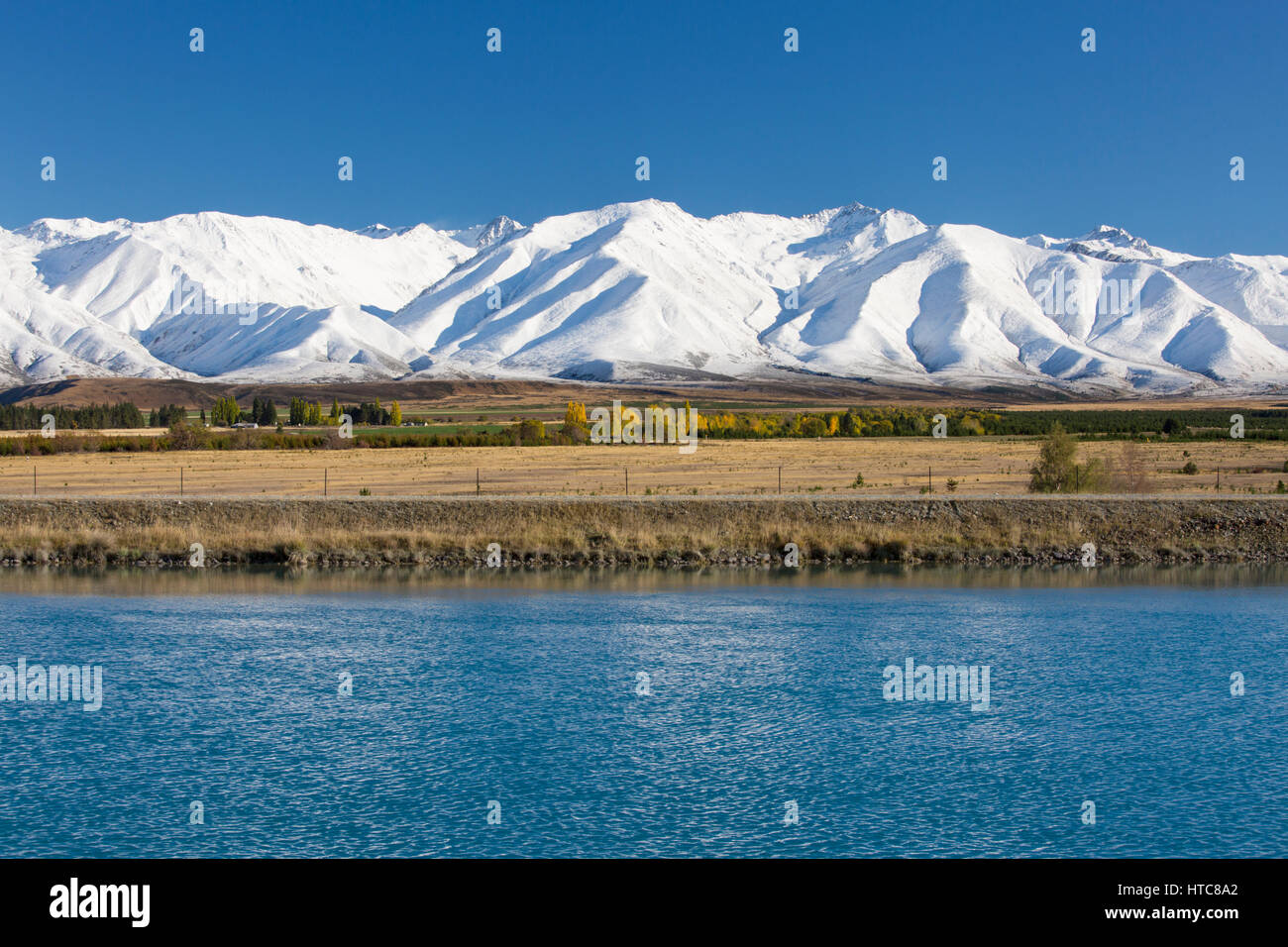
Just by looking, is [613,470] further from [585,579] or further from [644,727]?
[644,727]

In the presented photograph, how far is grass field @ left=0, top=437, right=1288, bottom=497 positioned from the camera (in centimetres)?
5116

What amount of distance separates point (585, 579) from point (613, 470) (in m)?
29.5

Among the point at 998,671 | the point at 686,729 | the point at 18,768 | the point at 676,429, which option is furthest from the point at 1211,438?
the point at 18,768

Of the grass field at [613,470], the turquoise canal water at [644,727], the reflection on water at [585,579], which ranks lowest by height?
the turquoise canal water at [644,727]

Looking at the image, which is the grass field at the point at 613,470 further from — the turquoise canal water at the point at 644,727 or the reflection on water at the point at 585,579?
the turquoise canal water at the point at 644,727

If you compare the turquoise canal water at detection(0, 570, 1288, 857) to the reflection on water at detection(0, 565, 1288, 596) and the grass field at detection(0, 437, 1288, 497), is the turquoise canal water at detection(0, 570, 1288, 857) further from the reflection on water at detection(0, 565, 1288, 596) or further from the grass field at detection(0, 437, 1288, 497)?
the grass field at detection(0, 437, 1288, 497)

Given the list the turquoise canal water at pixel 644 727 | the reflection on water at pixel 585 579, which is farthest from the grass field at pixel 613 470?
the turquoise canal water at pixel 644 727

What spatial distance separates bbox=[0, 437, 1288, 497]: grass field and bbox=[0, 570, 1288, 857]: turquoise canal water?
17048mm

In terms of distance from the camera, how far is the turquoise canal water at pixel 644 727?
1547cm

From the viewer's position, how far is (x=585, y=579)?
116 feet

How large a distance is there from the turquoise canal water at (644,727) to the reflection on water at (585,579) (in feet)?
5.07

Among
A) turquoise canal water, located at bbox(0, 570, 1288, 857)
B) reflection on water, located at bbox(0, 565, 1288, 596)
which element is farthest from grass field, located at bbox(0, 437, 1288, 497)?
turquoise canal water, located at bbox(0, 570, 1288, 857)
